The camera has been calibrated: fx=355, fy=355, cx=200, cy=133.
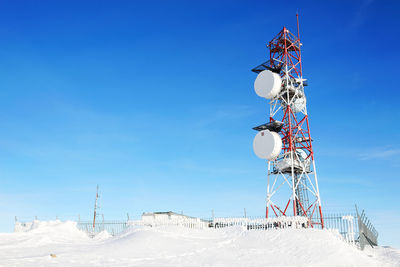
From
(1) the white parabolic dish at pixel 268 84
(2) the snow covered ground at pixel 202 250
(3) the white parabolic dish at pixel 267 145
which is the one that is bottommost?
(2) the snow covered ground at pixel 202 250

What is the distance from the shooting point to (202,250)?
19031mm

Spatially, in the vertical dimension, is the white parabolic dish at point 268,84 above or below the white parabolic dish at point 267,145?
above

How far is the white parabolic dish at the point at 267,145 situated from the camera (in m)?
35.3

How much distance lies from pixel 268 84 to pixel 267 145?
680 cm

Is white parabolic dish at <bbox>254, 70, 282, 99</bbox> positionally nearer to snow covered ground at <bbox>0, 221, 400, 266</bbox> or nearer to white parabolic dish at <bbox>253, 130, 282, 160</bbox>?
white parabolic dish at <bbox>253, 130, 282, 160</bbox>

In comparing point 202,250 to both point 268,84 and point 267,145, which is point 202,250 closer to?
point 267,145

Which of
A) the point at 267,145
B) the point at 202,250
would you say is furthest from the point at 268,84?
the point at 202,250

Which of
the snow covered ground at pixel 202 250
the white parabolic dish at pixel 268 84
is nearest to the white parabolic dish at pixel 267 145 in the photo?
the white parabolic dish at pixel 268 84

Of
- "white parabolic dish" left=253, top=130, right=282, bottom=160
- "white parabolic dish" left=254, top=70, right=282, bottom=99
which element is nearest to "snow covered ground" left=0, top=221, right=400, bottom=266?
"white parabolic dish" left=253, top=130, right=282, bottom=160

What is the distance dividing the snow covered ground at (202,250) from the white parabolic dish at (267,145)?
43.2 feet

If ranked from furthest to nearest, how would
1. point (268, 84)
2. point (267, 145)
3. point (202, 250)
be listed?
point (268, 84)
point (267, 145)
point (202, 250)

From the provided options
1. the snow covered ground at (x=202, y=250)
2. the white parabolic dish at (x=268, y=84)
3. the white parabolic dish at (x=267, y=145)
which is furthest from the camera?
the white parabolic dish at (x=268, y=84)

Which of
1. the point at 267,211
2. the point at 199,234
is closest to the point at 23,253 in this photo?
the point at 199,234

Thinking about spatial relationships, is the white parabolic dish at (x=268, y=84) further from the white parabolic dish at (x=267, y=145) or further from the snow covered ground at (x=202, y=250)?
the snow covered ground at (x=202, y=250)
